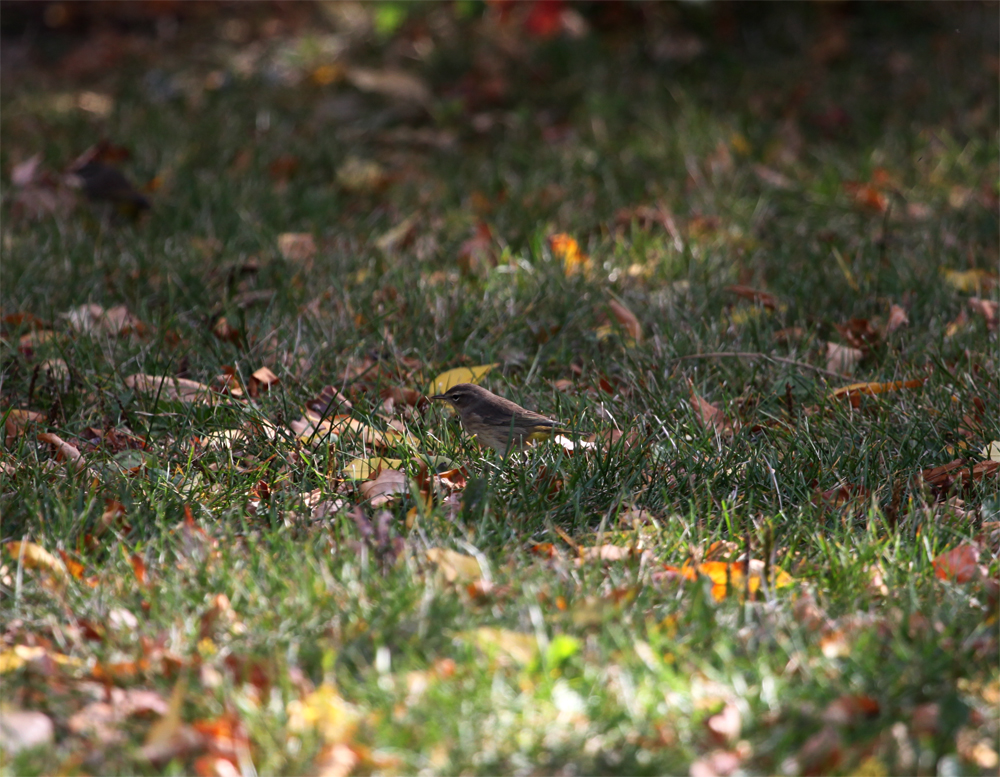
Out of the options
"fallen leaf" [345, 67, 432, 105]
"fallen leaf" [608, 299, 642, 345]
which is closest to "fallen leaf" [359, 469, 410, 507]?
"fallen leaf" [608, 299, 642, 345]

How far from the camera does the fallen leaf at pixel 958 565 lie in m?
2.61

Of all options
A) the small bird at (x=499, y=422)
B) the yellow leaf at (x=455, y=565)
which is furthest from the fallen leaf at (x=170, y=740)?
the small bird at (x=499, y=422)

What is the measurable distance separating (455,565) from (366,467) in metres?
0.68

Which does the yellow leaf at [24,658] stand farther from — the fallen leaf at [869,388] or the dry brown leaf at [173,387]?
the fallen leaf at [869,388]

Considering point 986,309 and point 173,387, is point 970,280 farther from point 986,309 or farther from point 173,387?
point 173,387

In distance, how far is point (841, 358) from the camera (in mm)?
4078

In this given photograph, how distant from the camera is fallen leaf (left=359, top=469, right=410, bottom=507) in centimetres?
302

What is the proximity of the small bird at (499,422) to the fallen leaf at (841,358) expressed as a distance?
48.2 inches

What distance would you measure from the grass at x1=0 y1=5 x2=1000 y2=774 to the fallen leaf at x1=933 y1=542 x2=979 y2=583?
0.10 feet

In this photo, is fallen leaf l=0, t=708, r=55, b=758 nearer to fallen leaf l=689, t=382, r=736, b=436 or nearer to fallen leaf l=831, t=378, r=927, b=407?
fallen leaf l=689, t=382, r=736, b=436

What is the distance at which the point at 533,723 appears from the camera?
2115 mm

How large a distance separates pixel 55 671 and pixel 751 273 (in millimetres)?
3587

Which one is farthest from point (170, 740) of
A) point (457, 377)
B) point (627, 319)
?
point (627, 319)

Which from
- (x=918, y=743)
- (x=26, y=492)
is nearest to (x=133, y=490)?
(x=26, y=492)
